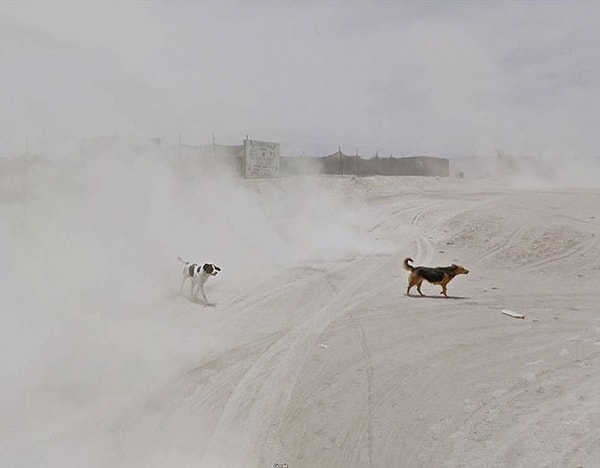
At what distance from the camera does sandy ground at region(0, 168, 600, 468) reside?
236 inches

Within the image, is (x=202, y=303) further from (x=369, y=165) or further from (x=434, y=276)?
(x=369, y=165)

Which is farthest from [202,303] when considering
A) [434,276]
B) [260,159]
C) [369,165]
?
[369,165]

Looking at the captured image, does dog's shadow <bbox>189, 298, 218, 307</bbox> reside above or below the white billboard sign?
below

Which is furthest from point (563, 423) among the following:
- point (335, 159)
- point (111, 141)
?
point (335, 159)

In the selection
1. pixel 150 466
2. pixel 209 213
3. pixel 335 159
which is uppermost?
pixel 335 159

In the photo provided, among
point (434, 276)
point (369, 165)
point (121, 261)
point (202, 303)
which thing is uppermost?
point (369, 165)

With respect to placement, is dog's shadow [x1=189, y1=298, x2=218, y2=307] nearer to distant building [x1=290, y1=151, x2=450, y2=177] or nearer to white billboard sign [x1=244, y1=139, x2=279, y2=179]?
white billboard sign [x1=244, y1=139, x2=279, y2=179]

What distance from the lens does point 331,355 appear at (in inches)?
332

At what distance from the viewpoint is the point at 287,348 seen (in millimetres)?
8766

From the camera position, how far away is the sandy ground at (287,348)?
599 centimetres

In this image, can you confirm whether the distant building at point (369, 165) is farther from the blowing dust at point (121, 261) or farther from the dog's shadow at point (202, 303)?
the dog's shadow at point (202, 303)

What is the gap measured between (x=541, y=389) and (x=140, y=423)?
509cm

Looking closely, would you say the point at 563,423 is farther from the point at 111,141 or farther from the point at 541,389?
the point at 111,141

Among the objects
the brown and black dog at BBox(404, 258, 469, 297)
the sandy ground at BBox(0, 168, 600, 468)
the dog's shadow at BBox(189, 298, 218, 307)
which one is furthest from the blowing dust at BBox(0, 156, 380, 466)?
the brown and black dog at BBox(404, 258, 469, 297)
